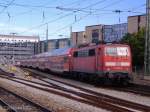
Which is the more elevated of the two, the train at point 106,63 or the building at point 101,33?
the building at point 101,33

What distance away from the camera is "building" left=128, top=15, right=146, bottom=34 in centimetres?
7388

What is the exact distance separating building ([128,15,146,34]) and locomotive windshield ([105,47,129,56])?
42651 mm

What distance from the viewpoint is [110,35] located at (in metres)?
90.1

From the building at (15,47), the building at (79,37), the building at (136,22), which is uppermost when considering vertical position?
the building at (136,22)

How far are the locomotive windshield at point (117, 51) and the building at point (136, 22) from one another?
4265cm

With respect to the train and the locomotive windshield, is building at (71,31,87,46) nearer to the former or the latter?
the train

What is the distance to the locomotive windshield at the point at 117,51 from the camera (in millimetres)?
30889

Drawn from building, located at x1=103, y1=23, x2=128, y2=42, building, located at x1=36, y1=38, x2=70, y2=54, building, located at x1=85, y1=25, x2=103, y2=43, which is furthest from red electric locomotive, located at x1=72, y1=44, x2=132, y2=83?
building, located at x1=36, y1=38, x2=70, y2=54

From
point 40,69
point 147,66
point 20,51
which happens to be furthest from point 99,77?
point 20,51

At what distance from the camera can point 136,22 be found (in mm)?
76312

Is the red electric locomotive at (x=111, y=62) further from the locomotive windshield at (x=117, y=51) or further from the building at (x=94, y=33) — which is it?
the building at (x=94, y=33)

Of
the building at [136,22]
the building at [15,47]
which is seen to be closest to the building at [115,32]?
the building at [136,22]

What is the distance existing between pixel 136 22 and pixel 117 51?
4618 centimetres

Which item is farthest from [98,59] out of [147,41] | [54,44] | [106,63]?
[54,44]
